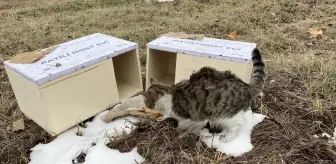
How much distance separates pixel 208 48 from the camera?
8.70 ft

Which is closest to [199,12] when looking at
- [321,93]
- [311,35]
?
[311,35]

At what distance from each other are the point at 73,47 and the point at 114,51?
15.2 inches

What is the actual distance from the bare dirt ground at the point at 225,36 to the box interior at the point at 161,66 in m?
0.71

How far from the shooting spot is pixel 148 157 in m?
2.21

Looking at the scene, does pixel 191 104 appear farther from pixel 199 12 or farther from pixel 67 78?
pixel 199 12

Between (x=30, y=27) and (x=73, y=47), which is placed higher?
(x=73, y=47)

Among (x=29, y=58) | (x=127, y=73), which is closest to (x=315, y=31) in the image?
(x=127, y=73)

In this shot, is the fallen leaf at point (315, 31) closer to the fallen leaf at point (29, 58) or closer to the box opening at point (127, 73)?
the box opening at point (127, 73)

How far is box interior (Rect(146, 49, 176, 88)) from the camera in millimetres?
2998

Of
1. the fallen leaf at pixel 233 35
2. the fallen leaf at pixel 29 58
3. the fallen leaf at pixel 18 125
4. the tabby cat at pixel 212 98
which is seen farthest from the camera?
the fallen leaf at pixel 233 35

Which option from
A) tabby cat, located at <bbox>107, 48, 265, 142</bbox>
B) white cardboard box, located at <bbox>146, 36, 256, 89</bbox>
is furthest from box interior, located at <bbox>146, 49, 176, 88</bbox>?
tabby cat, located at <bbox>107, 48, 265, 142</bbox>

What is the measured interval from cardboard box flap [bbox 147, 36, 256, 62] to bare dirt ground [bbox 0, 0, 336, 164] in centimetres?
47

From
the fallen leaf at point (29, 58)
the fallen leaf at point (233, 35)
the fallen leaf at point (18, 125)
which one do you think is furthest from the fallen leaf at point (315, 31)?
the fallen leaf at point (18, 125)

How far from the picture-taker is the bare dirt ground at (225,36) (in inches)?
88.5
